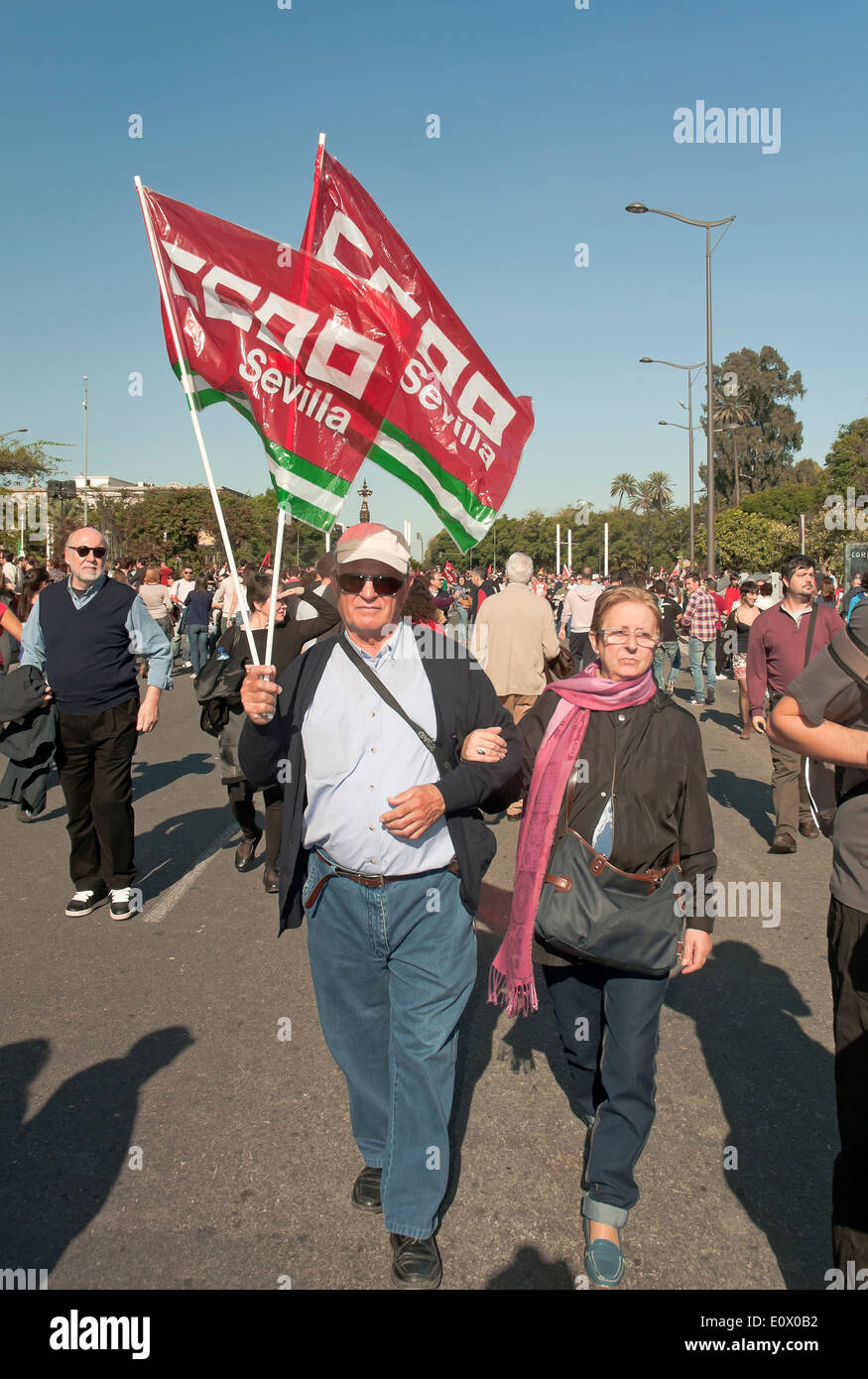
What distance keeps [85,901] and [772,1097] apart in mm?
3922

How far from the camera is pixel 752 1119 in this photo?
3674mm

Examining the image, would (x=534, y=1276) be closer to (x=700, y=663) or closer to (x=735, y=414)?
(x=700, y=663)

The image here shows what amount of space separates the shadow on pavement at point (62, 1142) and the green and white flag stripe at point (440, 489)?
7.75 ft

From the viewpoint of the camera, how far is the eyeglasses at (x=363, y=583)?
290 centimetres

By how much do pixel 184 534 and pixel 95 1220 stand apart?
2562 inches

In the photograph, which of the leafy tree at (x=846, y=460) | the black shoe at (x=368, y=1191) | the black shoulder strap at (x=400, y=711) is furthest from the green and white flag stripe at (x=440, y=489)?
the leafy tree at (x=846, y=460)

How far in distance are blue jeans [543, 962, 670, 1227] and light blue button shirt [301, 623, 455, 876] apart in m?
0.65

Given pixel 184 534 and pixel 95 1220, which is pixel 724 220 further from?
pixel 184 534

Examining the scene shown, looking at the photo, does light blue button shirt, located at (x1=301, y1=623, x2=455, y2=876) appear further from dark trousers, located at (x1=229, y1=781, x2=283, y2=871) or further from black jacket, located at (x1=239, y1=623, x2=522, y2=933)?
dark trousers, located at (x1=229, y1=781, x2=283, y2=871)

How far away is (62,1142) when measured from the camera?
11.6 feet

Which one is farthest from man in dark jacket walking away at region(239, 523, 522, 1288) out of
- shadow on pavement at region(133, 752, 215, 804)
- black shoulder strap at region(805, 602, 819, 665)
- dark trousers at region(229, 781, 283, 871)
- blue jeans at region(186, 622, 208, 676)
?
blue jeans at region(186, 622, 208, 676)

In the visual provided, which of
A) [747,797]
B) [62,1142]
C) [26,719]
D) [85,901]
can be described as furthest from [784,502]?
[62,1142]

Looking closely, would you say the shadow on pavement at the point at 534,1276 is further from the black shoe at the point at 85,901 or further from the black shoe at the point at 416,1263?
the black shoe at the point at 85,901
